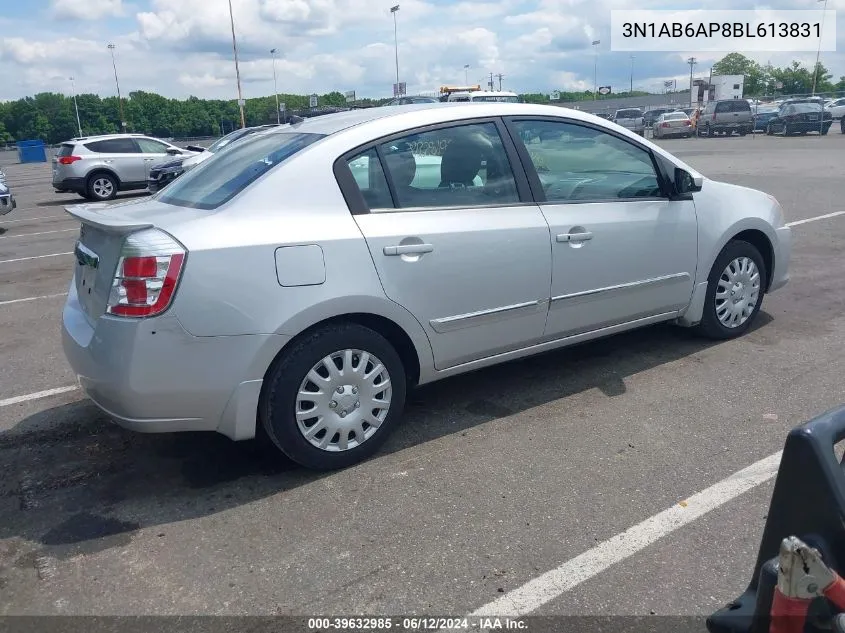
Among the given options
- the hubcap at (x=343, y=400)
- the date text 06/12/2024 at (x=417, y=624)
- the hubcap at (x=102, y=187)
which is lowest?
the date text 06/12/2024 at (x=417, y=624)

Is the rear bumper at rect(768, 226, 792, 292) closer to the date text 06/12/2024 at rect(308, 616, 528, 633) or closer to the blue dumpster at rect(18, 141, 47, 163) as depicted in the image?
the date text 06/12/2024 at rect(308, 616, 528, 633)

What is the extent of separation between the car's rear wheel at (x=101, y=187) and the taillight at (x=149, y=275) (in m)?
16.6

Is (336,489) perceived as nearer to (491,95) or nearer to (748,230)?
(748,230)

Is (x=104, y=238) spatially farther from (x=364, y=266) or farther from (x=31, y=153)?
(x=31, y=153)

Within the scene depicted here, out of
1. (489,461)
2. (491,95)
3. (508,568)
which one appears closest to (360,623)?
(508,568)

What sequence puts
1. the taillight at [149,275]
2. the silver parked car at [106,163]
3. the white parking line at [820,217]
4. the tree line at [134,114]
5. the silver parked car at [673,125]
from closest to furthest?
1. the taillight at [149,275]
2. the white parking line at [820,217]
3. the silver parked car at [106,163]
4. the silver parked car at [673,125]
5. the tree line at [134,114]

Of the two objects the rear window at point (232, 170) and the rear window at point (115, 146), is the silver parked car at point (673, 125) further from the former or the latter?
the rear window at point (232, 170)

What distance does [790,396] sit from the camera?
170 inches

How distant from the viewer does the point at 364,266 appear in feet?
11.6

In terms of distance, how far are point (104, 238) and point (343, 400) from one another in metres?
1.36

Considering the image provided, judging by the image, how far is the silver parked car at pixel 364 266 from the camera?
3236 mm

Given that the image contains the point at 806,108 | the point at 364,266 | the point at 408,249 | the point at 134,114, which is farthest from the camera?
the point at 134,114

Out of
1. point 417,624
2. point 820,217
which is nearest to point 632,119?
point 820,217

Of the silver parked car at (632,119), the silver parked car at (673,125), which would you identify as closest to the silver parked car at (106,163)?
the silver parked car at (673,125)
